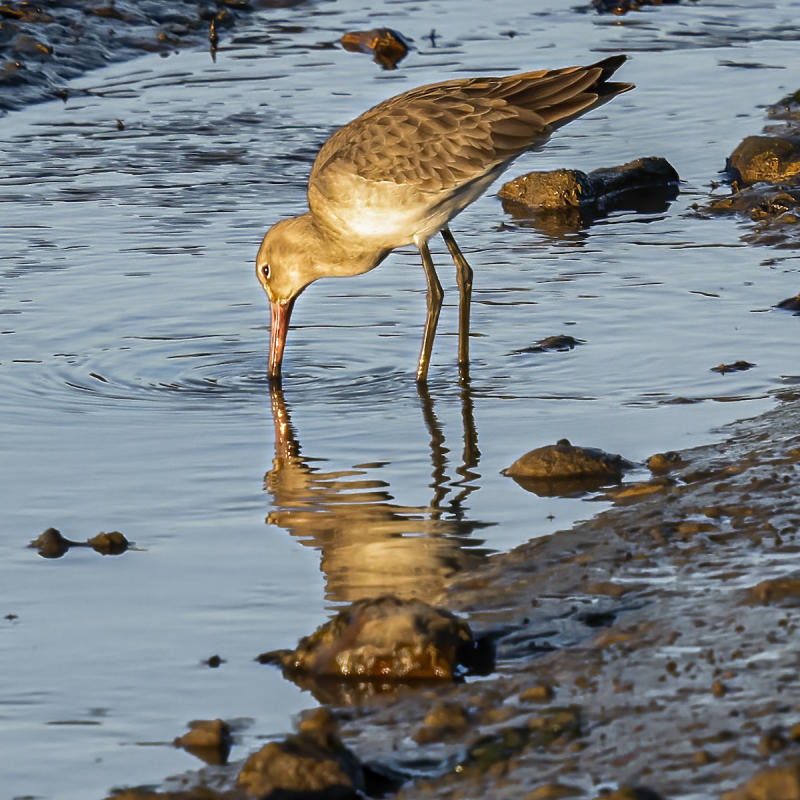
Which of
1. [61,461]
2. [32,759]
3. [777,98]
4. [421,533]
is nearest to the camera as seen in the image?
[32,759]

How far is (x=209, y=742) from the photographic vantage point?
13.8ft

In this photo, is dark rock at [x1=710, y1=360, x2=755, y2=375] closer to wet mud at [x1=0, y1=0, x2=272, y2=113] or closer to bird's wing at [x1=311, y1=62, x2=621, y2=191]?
bird's wing at [x1=311, y1=62, x2=621, y2=191]

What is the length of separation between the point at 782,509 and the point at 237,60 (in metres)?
10.2

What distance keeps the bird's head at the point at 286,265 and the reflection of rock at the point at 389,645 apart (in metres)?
3.53

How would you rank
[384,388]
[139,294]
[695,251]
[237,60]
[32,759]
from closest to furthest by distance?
[32,759], [384,388], [139,294], [695,251], [237,60]

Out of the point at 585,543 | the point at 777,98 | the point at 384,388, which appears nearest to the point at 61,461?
the point at 384,388

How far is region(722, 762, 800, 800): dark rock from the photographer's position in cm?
351

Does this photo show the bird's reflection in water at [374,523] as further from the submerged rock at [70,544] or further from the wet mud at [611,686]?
the submerged rock at [70,544]

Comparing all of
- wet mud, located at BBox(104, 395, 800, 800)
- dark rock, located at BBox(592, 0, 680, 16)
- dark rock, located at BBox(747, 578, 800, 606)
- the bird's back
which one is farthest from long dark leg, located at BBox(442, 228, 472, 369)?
dark rock, located at BBox(592, 0, 680, 16)

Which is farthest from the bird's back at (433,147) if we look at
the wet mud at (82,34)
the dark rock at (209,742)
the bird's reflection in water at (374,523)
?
the wet mud at (82,34)

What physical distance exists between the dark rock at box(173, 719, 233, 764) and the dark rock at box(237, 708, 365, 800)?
21 cm

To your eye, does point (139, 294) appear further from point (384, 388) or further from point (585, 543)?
A: point (585, 543)

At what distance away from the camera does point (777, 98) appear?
43.3ft

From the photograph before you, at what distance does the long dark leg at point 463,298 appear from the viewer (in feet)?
26.0
